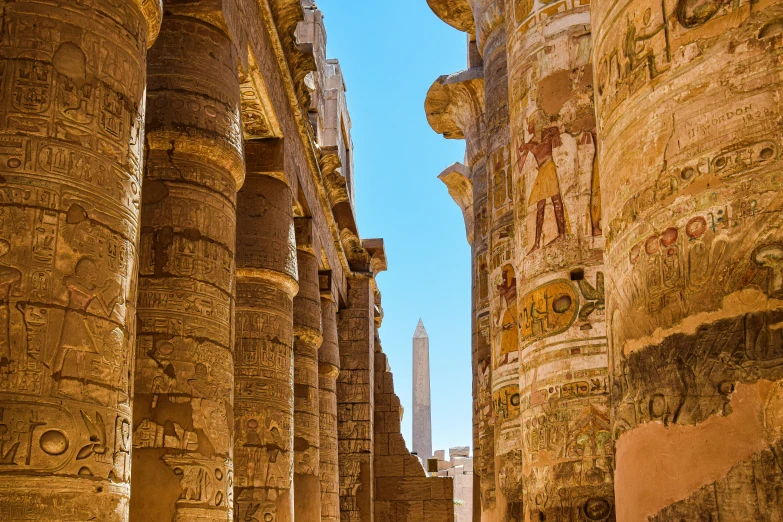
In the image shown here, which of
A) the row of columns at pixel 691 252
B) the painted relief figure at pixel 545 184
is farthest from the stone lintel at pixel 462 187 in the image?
the row of columns at pixel 691 252

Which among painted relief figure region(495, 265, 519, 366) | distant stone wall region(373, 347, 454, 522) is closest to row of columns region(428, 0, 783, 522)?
painted relief figure region(495, 265, 519, 366)

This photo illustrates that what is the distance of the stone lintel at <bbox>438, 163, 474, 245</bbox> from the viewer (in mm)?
17953

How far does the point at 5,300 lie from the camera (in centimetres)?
405

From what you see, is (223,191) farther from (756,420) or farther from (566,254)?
(756,420)

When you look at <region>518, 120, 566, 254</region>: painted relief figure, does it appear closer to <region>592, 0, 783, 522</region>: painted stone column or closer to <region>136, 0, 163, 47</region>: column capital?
<region>136, 0, 163, 47</region>: column capital

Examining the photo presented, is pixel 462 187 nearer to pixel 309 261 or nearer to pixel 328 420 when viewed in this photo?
pixel 328 420

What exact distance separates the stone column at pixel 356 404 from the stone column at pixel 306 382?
4186mm

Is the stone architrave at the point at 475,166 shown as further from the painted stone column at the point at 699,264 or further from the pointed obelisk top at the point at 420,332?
the pointed obelisk top at the point at 420,332

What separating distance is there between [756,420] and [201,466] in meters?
4.95

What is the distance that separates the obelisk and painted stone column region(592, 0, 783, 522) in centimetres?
3482

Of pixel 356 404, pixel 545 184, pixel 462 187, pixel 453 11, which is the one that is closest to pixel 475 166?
pixel 453 11

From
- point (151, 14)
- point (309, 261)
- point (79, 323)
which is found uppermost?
point (309, 261)

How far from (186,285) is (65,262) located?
8.16 ft

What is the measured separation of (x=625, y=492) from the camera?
2.59 meters
